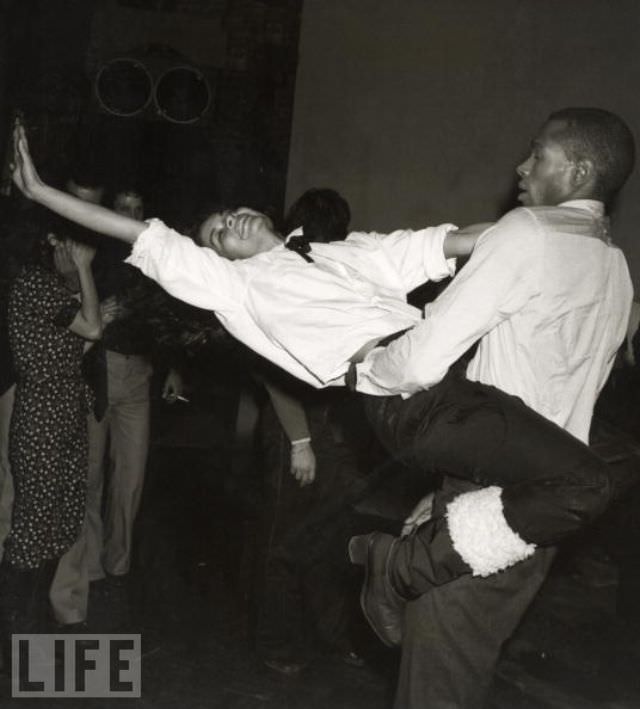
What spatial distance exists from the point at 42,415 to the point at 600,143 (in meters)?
2.11

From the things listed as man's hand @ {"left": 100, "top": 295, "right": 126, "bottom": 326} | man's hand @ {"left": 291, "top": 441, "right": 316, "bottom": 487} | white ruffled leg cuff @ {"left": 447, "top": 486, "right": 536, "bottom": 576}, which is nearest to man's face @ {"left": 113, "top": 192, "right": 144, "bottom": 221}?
man's hand @ {"left": 100, "top": 295, "right": 126, "bottom": 326}

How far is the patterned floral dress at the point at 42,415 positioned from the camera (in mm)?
3096

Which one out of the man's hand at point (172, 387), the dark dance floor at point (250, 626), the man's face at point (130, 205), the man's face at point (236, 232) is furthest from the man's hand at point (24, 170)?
the man's hand at point (172, 387)

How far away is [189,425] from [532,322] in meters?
5.50

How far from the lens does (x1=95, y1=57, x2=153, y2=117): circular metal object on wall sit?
703 cm

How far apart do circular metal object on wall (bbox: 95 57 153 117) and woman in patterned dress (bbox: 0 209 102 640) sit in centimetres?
416

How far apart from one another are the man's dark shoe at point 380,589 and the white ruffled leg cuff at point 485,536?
0.87ft

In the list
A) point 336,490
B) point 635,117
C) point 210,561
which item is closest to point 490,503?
point 336,490

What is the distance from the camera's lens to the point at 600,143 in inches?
86.3

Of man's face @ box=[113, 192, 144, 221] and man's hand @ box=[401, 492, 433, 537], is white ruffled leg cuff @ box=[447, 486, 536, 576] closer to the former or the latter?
man's hand @ box=[401, 492, 433, 537]

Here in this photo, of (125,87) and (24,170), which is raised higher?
(125,87)

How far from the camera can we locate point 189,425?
7344mm

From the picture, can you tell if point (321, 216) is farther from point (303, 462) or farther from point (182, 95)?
point (182, 95)

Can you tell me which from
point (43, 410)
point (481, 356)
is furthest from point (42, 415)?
point (481, 356)
